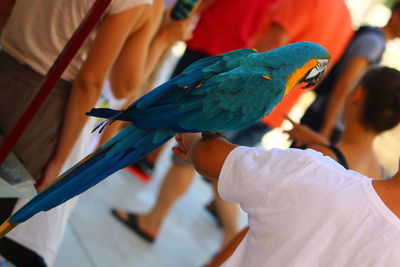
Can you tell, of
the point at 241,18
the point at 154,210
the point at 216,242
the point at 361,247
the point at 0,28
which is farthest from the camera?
the point at 216,242

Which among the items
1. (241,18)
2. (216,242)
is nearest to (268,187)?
(241,18)

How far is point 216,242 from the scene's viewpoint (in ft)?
8.33

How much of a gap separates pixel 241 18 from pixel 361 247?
142cm

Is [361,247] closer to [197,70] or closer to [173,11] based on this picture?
[197,70]

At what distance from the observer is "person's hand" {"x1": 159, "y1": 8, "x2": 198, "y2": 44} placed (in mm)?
1285

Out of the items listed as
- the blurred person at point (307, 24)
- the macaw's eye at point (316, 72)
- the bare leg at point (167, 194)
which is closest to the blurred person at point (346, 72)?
the blurred person at point (307, 24)

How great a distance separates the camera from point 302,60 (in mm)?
790

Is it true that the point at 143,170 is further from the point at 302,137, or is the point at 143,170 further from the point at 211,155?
the point at 211,155

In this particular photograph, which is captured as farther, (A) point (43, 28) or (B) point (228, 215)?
(B) point (228, 215)

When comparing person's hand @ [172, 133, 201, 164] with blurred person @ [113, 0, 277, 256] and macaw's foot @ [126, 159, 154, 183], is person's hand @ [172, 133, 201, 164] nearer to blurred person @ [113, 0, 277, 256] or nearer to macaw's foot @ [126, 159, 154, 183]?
blurred person @ [113, 0, 277, 256]

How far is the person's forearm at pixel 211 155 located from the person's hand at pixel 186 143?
→ 20mm

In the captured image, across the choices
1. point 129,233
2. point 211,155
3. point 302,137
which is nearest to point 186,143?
point 211,155

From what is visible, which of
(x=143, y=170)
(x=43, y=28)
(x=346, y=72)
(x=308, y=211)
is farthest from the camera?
(x=143, y=170)

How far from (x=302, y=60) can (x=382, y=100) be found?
21.2 inches
